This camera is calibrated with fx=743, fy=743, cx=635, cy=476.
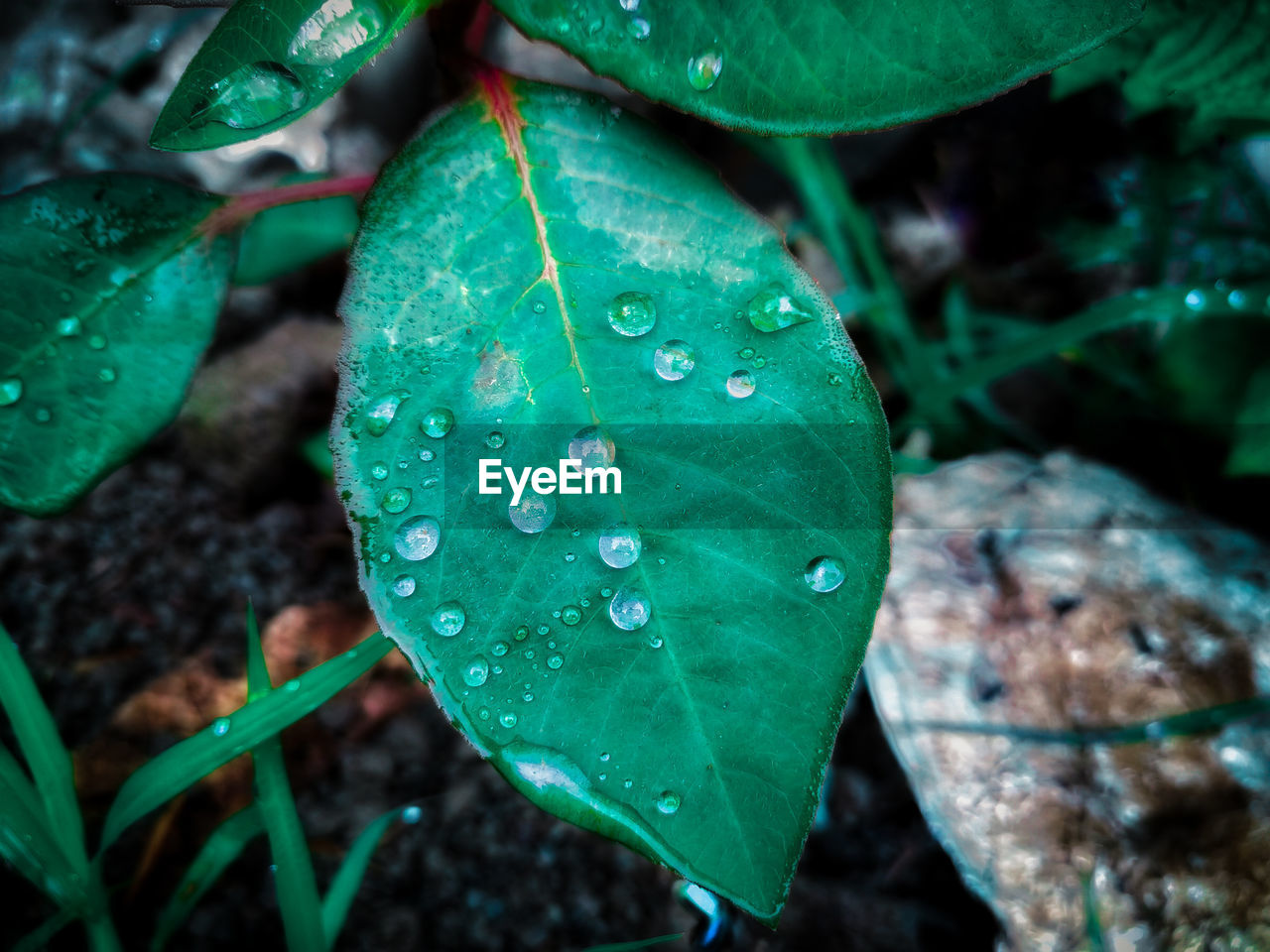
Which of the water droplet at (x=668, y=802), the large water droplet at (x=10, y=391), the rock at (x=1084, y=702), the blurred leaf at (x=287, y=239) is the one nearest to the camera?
the water droplet at (x=668, y=802)

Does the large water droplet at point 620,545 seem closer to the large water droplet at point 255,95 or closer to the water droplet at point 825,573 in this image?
the water droplet at point 825,573

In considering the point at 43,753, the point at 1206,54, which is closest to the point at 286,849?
the point at 43,753

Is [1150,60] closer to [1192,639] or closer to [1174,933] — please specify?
[1192,639]

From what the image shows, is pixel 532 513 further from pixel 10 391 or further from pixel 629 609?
pixel 10 391

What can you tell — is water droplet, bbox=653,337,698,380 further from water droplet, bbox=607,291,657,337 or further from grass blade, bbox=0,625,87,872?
grass blade, bbox=0,625,87,872

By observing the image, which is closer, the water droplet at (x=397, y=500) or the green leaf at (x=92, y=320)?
the water droplet at (x=397, y=500)

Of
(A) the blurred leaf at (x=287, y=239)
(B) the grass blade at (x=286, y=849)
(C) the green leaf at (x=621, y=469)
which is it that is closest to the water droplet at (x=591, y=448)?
(C) the green leaf at (x=621, y=469)
